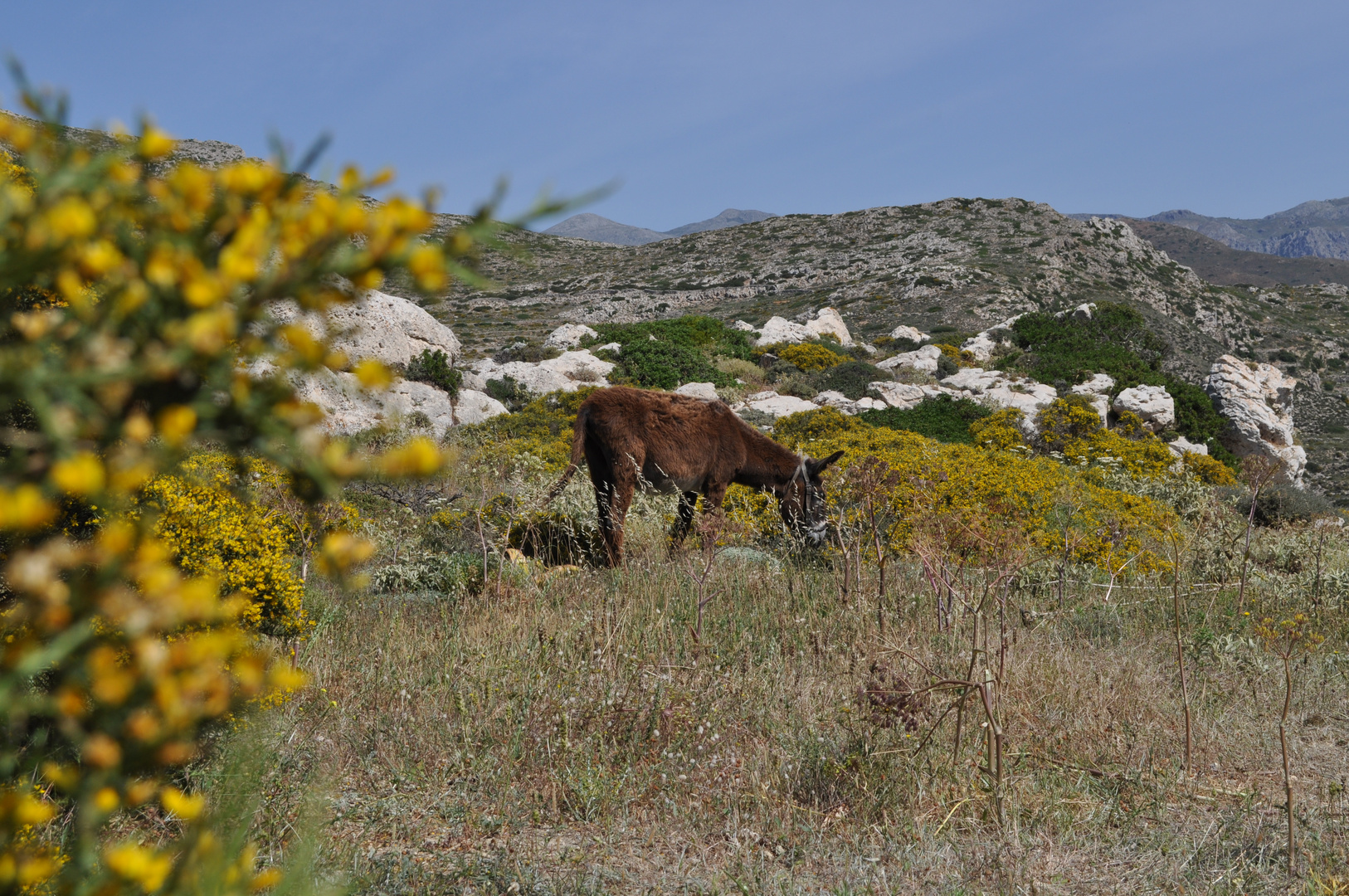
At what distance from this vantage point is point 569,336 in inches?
1040

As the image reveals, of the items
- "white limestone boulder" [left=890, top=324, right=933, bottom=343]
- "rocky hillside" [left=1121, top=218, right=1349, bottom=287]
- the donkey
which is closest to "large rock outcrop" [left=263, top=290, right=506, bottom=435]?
the donkey

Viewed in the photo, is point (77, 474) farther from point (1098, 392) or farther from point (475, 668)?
point (1098, 392)

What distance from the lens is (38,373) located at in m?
0.72

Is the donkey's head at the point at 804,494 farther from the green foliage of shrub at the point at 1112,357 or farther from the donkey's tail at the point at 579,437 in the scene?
the green foliage of shrub at the point at 1112,357

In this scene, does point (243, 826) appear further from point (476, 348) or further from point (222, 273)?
point (476, 348)

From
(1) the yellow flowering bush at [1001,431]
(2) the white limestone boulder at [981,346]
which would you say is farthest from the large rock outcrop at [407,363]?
(2) the white limestone boulder at [981,346]

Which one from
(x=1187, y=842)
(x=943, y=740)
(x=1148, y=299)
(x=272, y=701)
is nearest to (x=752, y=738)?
(x=943, y=740)

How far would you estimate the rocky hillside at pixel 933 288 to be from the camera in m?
35.8

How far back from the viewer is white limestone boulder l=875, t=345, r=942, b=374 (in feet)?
81.2

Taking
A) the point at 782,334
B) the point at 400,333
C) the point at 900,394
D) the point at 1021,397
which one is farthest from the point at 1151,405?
the point at 400,333

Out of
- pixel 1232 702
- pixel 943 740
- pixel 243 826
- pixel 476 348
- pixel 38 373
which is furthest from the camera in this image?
pixel 476 348

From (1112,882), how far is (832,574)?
3413mm

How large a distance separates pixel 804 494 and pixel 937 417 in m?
10.3

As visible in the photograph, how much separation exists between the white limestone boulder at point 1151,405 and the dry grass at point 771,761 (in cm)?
1422
